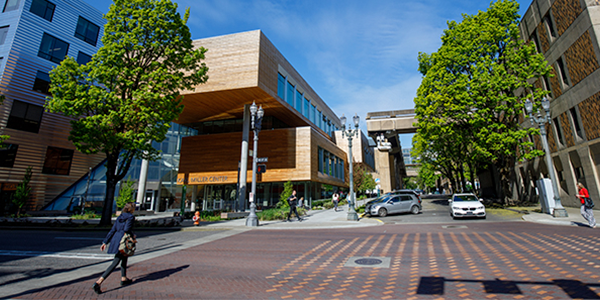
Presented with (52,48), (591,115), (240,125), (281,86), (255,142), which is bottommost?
(255,142)

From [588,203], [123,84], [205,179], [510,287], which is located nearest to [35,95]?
[123,84]

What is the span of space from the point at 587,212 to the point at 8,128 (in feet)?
132

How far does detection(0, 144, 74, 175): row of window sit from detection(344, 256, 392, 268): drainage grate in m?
33.0

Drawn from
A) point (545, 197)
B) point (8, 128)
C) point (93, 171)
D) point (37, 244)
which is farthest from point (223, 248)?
point (93, 171)

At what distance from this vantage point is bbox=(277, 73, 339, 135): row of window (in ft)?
101

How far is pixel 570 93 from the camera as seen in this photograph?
21.2m

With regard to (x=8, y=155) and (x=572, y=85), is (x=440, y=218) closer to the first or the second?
(x=572, y=85)

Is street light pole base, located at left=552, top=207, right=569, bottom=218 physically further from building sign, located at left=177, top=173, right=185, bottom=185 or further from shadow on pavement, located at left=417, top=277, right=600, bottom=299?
building sign, located at left=177, top=173, right=185, bottom=185

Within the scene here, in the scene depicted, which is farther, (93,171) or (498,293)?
(93,171)

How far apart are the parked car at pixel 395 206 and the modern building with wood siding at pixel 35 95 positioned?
1226 inches

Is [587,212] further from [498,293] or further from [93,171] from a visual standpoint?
[93,171]

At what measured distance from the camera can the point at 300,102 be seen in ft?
118

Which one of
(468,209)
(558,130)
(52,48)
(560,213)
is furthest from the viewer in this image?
(52,48)

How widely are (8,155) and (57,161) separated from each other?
3803mm
